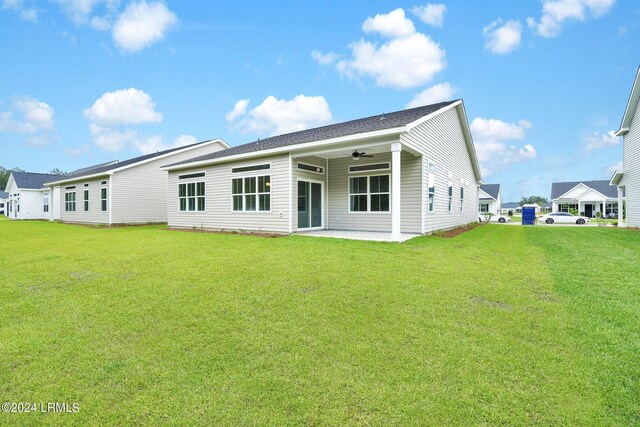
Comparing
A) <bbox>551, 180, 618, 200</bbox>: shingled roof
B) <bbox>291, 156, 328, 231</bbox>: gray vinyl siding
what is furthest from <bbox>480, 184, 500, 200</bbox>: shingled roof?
<bbox>291, 156, 328, 231</bbox>: gray vinyl siding

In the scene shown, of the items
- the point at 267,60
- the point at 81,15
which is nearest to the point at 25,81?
the point at 81,15

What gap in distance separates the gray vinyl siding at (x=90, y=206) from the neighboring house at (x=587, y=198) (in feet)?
179

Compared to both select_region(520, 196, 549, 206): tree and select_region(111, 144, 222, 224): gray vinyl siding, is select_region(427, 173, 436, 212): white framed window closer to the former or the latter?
select_region(111, 144, 222, 224): gray vinyl siding

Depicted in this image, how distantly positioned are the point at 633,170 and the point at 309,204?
699 inches

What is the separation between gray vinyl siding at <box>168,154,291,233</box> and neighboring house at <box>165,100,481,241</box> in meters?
0.04

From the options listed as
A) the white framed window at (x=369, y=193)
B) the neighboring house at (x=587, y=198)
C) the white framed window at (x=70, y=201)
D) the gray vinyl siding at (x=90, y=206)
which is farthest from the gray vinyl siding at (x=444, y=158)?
the neighboring house at (x=587, y=198)

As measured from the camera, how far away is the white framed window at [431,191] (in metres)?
12.3

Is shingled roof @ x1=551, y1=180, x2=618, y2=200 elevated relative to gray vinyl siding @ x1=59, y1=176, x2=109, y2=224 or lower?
elevated

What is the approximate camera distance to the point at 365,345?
306 cm

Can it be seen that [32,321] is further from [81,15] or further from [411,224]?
[81,15]

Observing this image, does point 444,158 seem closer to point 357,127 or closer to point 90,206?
point 357,127

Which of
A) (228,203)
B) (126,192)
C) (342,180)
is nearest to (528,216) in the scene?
(342,180)

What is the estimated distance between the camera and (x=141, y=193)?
21406 mm

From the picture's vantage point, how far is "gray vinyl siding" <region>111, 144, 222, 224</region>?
20.2 metres
